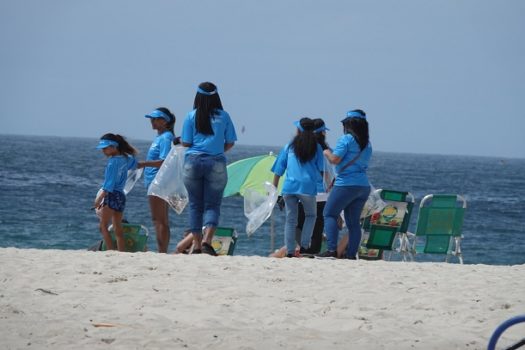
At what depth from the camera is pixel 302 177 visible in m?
9.68

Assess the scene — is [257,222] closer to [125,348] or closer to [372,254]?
[372,254]

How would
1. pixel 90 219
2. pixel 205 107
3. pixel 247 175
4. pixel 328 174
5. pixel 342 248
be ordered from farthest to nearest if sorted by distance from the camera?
pixel 90 219 → pixel 247 175 → pixel 342 248 → pixel 328 174 → pixel 205 107

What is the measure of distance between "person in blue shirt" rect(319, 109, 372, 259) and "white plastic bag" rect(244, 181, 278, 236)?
772 millimetres

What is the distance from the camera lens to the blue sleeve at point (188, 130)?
30.9ft

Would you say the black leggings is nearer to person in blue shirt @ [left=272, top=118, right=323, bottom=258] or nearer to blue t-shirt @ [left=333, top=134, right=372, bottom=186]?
person in blue shirt @ [left=272, top=118, right=323, bottom=258]

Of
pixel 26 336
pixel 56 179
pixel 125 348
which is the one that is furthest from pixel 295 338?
pixel 56 179

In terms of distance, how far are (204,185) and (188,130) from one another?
50 centimetres

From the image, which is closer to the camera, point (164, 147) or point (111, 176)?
point (111, 176)

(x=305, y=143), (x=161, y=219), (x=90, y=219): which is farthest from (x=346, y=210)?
(x=90, y=219)

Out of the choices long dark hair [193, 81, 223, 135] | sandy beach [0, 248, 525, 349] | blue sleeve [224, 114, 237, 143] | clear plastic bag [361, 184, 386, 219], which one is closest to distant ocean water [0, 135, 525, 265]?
clear plastic bag [361, 184, 386, 219]

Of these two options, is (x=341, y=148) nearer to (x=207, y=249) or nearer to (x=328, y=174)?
(x=328, y=174)

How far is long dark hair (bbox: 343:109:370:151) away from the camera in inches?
381

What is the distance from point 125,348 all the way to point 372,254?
5.85 m

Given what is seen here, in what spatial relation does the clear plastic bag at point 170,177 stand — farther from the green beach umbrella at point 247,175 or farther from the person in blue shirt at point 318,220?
the green beach umbrella at point 247,175
